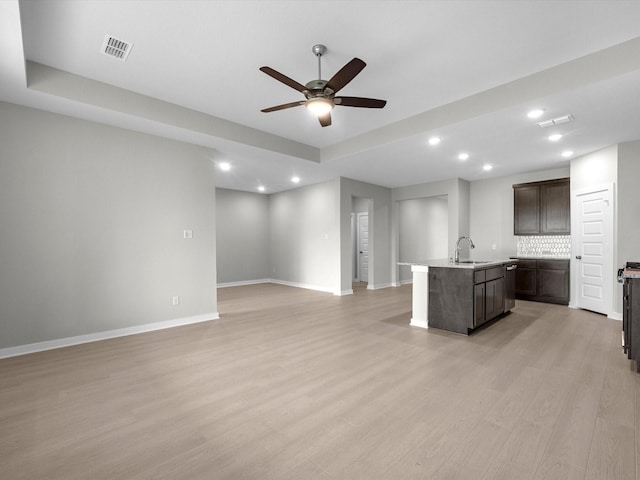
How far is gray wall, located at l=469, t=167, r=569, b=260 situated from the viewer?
686 centimetres

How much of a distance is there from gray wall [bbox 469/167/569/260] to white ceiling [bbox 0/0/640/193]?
2.07 meters

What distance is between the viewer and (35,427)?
2047 mm

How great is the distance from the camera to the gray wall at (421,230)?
29.9 ft

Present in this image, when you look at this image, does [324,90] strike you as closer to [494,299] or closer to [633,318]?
[633,318]

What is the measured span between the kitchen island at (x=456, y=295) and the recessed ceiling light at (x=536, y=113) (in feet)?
6.43

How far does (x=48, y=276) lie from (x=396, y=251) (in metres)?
7.29

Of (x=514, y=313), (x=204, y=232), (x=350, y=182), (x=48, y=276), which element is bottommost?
(x=514, y=313)

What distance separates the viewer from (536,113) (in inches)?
143

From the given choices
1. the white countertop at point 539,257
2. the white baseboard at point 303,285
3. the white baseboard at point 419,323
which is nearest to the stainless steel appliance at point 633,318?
the white baseboard at point 419,323

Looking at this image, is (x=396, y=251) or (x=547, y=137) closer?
(x=547, y=137)

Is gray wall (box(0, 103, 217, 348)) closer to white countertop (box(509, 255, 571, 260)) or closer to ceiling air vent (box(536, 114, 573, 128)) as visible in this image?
ceiling air vent (box(536, 114, 573, 128))

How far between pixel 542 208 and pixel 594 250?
4.50 ft

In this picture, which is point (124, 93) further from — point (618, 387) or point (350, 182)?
point (618, 387)

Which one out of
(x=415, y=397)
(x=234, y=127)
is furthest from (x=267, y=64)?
(x=415, y=397)
